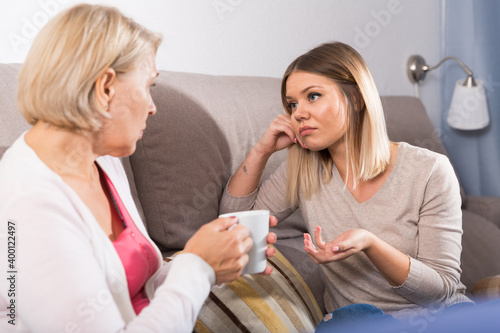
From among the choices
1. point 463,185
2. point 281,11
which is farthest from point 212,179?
point 463,185

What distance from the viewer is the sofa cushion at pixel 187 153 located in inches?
52.5

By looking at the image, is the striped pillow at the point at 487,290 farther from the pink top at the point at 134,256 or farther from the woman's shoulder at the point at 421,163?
the pink top at the point at 134,256

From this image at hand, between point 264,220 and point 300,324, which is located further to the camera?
point 300,324

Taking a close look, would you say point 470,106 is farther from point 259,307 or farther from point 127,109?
point 127,109

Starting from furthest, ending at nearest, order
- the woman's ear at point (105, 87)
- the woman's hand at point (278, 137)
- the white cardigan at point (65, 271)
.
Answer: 1. the woman's hand at point (278, 137)
2. the woman's ear at point (105, 87)
3. the white cardigan at point (65, 271)

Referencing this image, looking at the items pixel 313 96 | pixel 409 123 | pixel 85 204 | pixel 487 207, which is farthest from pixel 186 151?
pixel 487 207

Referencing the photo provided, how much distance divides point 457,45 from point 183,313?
2297 millimetres

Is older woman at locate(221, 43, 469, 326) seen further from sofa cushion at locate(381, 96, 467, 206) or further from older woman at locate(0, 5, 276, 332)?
sofa cushion at locate(381, 96, 467, 206)

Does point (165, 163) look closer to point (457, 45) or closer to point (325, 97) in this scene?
point (325, 97)

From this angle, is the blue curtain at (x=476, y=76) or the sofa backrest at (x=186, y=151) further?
the blue curtain at (x=476, y=76)

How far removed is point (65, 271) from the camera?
2.18 ft

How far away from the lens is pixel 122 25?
0.78m

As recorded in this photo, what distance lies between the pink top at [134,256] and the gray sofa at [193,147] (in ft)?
1.09

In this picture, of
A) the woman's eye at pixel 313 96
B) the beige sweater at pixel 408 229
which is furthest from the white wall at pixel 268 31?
the beige sweater at pixel 408 229
